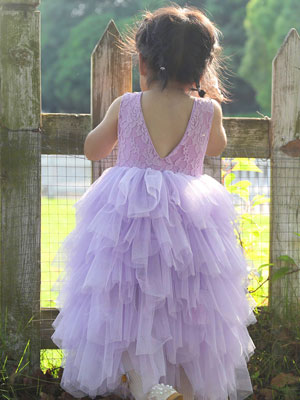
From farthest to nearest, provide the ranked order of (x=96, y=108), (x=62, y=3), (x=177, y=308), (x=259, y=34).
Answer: (x=62, y=3)
(x=259, y=34)
(x=96, y=108)
(x=177, y=308)

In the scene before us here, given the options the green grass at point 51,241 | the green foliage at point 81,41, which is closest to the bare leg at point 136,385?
the green grass at point 51,241

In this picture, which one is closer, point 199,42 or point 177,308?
point 177,308

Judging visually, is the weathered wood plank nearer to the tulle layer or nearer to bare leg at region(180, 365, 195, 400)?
the tulle layer

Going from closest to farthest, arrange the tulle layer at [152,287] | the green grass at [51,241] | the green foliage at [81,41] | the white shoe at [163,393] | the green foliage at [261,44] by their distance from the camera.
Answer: the white shoe at [163,393] → the tulle layer at [152,287] → the green grass at [51,241] → the green foliage at [261,44] → the green foliage at [81,41]

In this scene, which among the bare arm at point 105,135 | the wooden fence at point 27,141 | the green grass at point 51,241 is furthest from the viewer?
the green grass at point 51,241

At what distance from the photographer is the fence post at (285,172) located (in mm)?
3119

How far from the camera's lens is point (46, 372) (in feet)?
9.32

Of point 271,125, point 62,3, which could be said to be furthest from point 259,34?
point 271,125

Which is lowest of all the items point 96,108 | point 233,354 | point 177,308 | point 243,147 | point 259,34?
point 233,354

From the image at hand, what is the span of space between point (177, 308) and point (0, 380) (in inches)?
44.9

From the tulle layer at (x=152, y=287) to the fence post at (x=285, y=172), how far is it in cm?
81

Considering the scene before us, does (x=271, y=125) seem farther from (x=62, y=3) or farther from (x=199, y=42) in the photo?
(x=62, y=3)

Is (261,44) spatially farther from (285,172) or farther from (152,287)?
(152,287)

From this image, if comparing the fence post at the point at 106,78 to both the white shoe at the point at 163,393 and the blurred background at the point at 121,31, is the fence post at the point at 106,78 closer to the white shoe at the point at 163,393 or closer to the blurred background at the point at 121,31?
the white shoe at the point at 163,393
